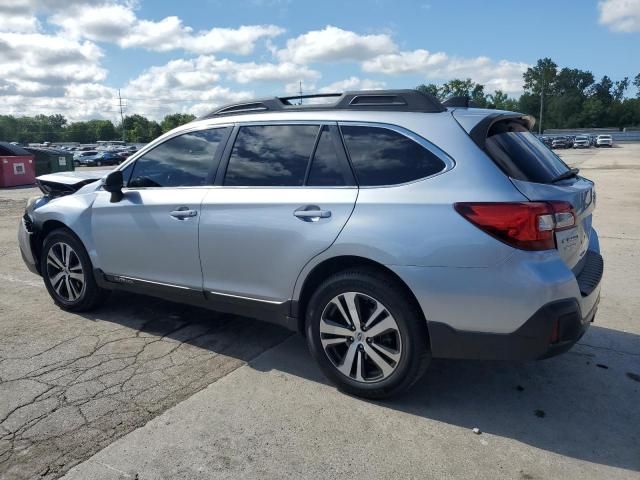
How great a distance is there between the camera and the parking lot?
2.68m

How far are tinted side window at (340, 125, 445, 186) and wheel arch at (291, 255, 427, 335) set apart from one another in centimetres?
48

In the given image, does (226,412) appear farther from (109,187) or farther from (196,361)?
(109,187)

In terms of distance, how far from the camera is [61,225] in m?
4.87

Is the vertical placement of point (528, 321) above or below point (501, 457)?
above

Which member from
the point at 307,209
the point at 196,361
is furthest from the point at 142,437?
the point at 307,209

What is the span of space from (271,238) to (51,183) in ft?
9.72

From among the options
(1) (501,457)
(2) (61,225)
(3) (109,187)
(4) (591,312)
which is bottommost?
(1) (501,457)

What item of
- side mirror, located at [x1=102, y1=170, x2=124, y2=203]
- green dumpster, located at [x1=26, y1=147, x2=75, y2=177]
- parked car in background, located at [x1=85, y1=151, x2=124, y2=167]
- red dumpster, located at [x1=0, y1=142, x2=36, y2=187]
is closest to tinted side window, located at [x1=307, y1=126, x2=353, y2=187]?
side mirror, located at [x1=102, y1=170, x2=124, y2=203]

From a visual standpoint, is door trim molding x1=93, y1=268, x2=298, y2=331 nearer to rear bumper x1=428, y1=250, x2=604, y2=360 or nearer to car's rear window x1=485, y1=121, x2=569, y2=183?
rear bumper x1=428, y1=250, x2=604, y2=360

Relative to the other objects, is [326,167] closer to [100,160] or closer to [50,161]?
[50,161]

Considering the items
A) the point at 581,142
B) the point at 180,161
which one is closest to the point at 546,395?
the point at 180,161

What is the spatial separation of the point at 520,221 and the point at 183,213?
2363 millimetres

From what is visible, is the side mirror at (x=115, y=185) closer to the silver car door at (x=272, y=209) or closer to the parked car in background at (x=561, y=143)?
the silver car door at (x=272, y=209)

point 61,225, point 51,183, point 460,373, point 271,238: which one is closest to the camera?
point 271,238
